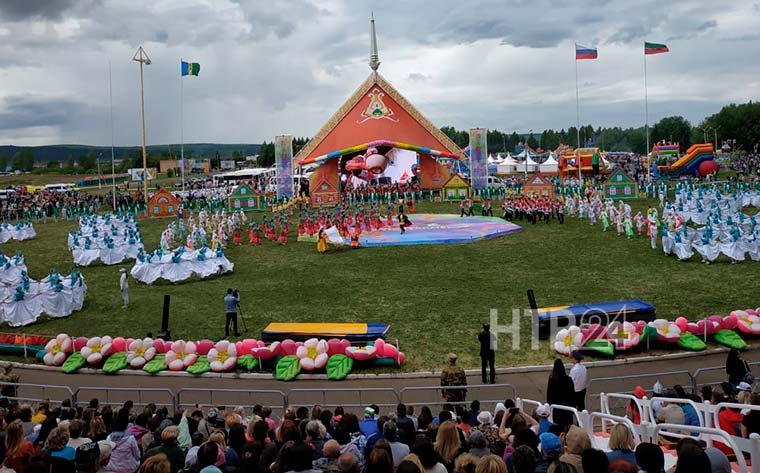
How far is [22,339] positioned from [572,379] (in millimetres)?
12749

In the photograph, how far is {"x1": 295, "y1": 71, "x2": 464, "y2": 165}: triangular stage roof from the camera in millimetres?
53188

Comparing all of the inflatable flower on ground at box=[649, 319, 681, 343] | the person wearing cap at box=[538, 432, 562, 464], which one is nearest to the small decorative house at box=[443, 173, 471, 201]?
the inflatable flower on ground at box=[649, 319, 681, 343]

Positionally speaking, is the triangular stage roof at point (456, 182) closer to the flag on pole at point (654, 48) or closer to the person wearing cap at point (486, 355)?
the flag on pole at point (654, 48)

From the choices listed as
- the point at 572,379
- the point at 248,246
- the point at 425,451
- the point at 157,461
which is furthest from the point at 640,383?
the point at 248,246

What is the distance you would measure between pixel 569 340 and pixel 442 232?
18.5 m

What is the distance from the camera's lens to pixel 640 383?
11844 mm

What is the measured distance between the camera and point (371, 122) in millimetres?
53312

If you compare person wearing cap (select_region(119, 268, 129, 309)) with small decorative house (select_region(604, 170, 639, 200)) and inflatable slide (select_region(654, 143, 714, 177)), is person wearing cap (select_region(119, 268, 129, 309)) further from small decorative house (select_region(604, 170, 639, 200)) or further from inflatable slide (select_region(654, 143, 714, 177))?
inflatable slide (select_region(654, 143, 714, 177))

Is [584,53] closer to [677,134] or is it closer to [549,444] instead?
[549,444]

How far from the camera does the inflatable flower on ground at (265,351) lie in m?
13.3

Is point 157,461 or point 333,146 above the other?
point 333,146

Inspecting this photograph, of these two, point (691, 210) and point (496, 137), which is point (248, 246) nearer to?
point (691, 210)

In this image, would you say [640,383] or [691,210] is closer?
[640,383]

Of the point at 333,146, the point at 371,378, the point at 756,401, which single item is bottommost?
the point at 371,378
